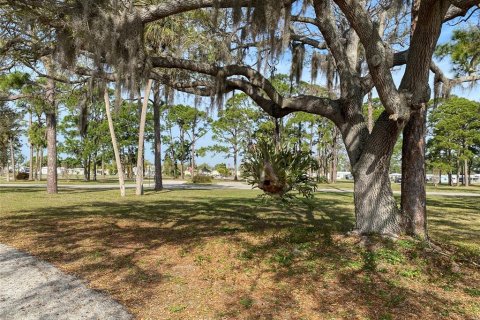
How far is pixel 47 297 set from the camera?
12.6 feet

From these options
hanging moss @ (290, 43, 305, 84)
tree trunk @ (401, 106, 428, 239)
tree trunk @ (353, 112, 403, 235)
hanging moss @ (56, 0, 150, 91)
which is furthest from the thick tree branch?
hanging moss @ (290, 43, 305, 84)

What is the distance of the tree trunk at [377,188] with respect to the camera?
18.5 ft

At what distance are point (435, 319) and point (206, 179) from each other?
3101 centimetres

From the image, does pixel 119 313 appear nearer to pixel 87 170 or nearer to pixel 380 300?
pixel 380 300

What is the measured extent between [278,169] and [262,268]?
219 cm

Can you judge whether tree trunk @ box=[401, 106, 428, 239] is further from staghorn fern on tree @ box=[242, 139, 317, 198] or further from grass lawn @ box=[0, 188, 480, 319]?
staghorn fern on tree @ box=[242, 139, 317, 198]

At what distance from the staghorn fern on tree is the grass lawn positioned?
906 millimetres

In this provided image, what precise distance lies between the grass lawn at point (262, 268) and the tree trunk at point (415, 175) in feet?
1.71

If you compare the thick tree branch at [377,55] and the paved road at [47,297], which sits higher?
the thick tree branch at [377,55]

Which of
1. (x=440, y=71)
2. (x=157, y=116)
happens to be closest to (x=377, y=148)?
(x=440, y=71)

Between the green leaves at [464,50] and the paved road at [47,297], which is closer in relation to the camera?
the paved road at [47,297]

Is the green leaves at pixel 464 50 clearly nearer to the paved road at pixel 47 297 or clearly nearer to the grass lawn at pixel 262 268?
the grass lawn at pixel 262 268

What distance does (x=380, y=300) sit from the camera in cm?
384

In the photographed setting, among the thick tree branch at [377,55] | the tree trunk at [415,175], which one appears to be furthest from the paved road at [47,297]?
the tree trunk at [415,175]
